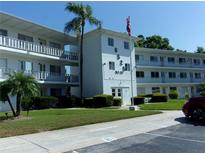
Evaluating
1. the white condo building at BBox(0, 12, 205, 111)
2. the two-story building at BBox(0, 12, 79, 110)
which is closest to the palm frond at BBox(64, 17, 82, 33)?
the two-story building at BBox(0, 12, 79, 110)

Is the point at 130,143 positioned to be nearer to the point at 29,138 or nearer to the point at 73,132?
the point at 73,132

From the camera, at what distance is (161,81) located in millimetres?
42875

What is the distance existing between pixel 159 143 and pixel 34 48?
68.6 feet

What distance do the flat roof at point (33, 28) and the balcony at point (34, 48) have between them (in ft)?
6.50

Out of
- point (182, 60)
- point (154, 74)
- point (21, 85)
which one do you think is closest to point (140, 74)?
point (154, 74)

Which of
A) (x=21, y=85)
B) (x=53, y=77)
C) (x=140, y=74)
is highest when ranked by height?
(x=140, y=74)

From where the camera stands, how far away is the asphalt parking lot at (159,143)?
24.2 ft

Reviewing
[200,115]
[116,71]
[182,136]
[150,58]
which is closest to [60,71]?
[116,71]

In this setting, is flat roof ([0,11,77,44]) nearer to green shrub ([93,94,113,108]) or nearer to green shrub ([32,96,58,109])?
green shrub ([32,96,58,109])

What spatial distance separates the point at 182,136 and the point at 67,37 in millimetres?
24735

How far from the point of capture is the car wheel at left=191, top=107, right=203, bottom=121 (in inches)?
511

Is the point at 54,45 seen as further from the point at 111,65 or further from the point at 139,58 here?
the point at 139,58

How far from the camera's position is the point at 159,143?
8.23 m

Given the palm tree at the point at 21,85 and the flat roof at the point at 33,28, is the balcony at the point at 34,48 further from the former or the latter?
the palm tree at the point at 21,85
